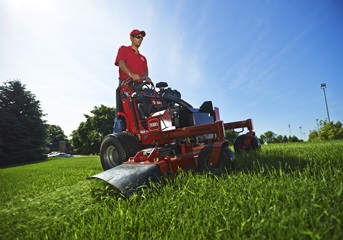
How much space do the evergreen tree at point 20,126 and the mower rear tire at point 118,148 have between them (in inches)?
1065

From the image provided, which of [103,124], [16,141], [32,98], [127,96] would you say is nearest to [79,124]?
[103,124]

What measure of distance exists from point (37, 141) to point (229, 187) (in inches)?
1227

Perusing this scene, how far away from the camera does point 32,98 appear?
2989 centimetres

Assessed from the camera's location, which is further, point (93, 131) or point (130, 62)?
point (93, 131)

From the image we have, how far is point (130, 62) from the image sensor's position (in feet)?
17.6

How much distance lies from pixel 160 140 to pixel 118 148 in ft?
2.63

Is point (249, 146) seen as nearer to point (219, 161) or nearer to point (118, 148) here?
point (219, 161)

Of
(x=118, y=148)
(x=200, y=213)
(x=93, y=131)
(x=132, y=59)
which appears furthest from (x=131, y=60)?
(x=93, y=131)

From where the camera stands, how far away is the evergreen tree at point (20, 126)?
1011 inches

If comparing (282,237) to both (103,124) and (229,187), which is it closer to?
(229,187)

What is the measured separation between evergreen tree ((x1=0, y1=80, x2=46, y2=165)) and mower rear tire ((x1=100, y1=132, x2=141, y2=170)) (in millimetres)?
27061

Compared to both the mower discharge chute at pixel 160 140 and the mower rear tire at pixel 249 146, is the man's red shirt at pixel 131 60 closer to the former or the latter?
the mower discharge chute at pixel 160 140

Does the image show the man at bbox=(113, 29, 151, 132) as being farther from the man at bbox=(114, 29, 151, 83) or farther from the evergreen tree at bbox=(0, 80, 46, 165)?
the evergreen tree at bbox=(0, 80, 46, 165)

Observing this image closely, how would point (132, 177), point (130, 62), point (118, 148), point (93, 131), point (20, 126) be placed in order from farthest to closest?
point (93, 131) → point (20, 126) → point (130, 62) → point (118, 148) → point (132, 177)
